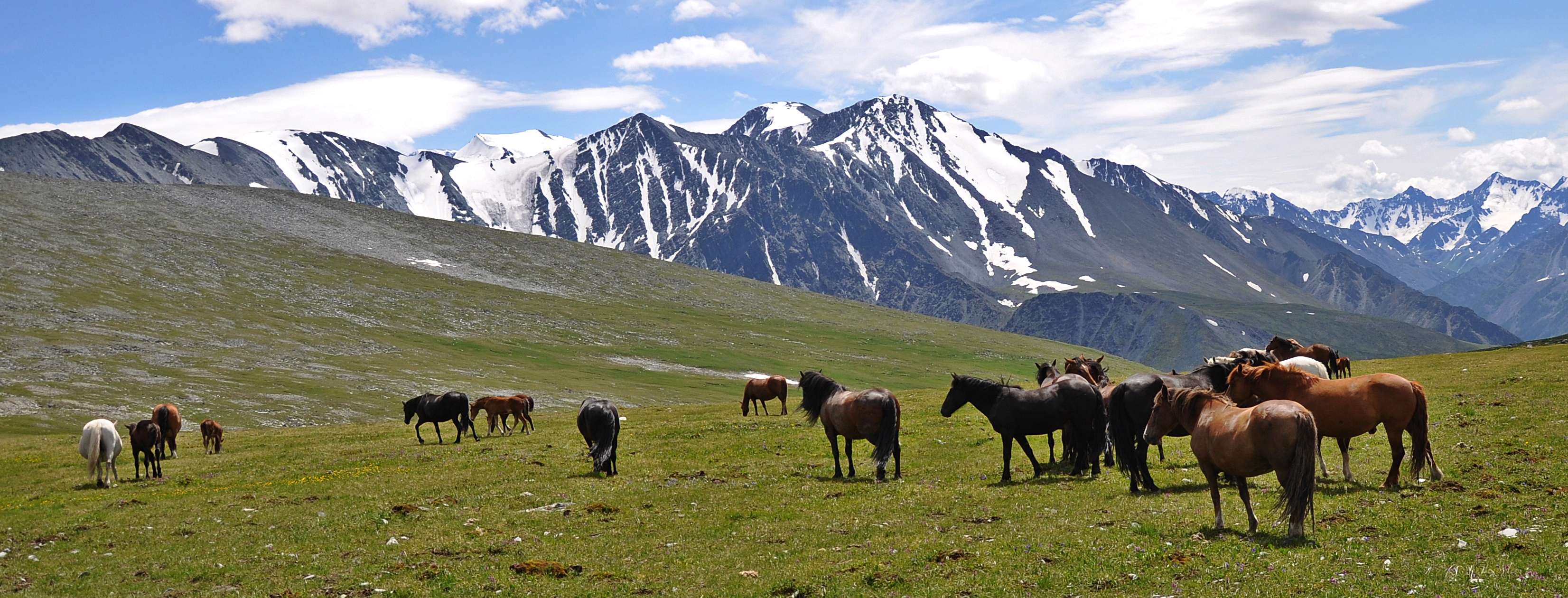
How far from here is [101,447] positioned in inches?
1355

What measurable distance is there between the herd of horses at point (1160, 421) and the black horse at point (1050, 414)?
3 cm

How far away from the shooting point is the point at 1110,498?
22.1m

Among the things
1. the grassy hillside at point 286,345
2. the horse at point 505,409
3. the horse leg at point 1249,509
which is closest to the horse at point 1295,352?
the horse leg at point 1249,509

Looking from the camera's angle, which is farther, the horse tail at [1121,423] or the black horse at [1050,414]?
the black horse at [1050,414]

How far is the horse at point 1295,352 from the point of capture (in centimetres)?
5088

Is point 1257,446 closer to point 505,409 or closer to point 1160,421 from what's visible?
point 1160,421

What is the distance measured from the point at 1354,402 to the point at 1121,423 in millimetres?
4969

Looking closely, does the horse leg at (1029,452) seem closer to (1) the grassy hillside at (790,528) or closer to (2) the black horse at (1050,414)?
(2) the black horse at (1050,414)

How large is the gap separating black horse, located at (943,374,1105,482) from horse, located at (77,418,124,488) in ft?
99.2

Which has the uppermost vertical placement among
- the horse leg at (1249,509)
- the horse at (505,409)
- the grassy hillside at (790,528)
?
the horse at (505,409)

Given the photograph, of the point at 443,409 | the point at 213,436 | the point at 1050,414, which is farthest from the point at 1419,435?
the point at 213,436

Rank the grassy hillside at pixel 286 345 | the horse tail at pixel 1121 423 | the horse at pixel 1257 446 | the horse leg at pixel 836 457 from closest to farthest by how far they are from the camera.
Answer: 1. the horse at pixel 1257 446
2. the horse tail at pixel 1121 423
3. the horse leg at pixel 836 457
4. the grassy hillside at pixel 286 345

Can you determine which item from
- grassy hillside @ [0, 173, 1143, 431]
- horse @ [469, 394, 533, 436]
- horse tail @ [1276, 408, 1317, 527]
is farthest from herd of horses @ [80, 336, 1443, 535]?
grassy hillside @ [0, 173, 1143, 431]

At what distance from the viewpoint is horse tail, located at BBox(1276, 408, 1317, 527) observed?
16.0 m
